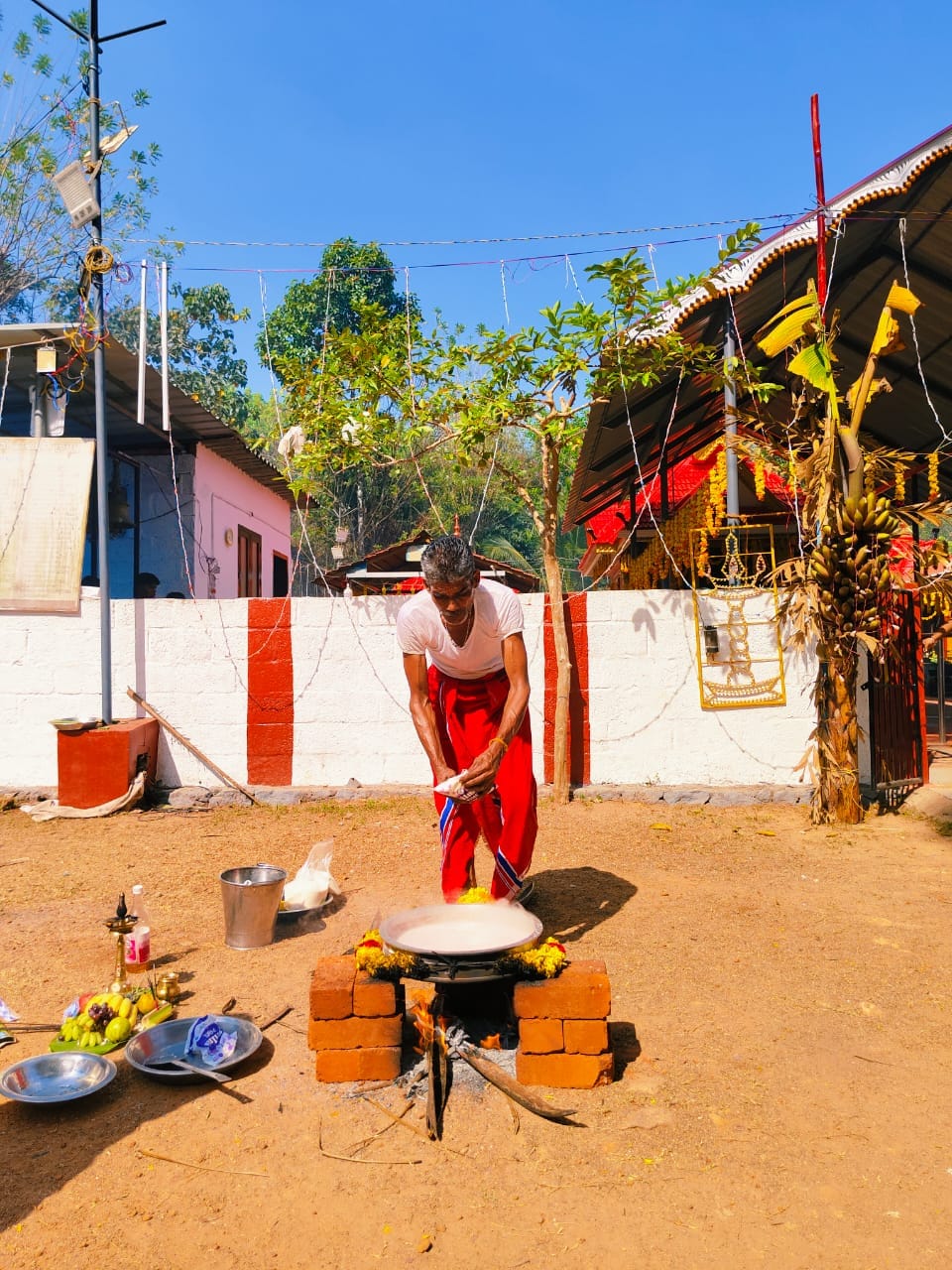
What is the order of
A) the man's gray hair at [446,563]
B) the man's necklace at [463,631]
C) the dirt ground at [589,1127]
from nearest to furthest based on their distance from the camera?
the dirt ground at [589,1127] → the man's gray hair at [446,563] → the man's necklace at [463,631]

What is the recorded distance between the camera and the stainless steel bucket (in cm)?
443

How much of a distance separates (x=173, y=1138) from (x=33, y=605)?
22.4 feet

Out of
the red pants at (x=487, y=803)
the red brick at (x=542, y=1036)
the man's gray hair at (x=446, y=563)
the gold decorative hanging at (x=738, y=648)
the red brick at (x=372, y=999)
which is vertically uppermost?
the man's gray hair at (x=446, y=563)

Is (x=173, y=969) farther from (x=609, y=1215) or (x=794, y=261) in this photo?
(x=794, y=261)

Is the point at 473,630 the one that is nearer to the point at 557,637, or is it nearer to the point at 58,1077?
the point at 58,1077

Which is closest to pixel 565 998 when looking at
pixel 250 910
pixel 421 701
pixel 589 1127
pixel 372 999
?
pixel 589 1127

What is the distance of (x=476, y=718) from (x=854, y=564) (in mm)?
4014

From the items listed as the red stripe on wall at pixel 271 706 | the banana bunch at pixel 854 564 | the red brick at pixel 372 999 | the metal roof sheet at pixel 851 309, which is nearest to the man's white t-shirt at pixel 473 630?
the red brick at pixel 372 999

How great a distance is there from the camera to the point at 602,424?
9.63 metres

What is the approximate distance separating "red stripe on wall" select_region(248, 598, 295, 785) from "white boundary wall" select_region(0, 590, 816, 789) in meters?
0.07

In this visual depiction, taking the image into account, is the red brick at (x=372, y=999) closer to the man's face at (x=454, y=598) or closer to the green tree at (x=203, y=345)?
the man's face at (x=454, y=598)

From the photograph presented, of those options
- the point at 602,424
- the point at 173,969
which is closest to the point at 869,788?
the point at 602,424

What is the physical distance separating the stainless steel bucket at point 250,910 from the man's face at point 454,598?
174cm

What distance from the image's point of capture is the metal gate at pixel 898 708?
755 centimetres
